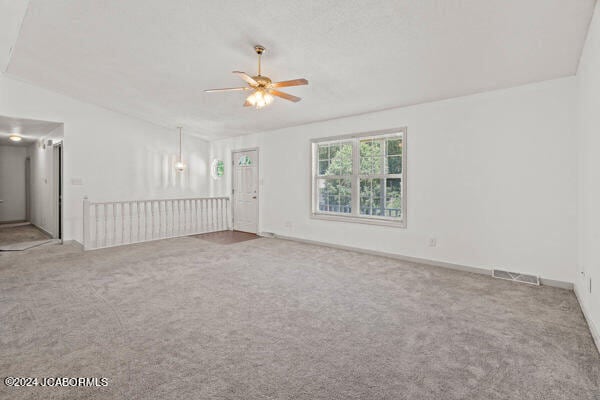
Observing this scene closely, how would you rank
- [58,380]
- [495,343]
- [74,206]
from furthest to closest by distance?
1. [74,206]
2. [495,343]
3. [58,380]

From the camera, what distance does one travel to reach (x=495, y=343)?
2.17m

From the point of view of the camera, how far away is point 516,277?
11.8 feet

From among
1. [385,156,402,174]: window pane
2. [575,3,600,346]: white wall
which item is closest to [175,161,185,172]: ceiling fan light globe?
[385,156,402,174]: window pane

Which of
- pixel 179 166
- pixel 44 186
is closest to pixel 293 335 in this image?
pixel 179 166

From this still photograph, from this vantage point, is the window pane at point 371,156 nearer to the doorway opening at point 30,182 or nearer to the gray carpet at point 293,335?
the gray carpet at point 293,335

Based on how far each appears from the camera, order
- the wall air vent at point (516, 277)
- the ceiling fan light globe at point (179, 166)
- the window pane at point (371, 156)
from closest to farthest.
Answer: the wall air vent at point (516, 277) → the window pane at point (371, 156) → the ceiling fan light globe at point (179, 166)

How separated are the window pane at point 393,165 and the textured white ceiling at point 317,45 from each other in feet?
2.98

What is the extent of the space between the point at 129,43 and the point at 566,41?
483cm

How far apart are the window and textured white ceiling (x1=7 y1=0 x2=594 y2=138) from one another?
0.70 m

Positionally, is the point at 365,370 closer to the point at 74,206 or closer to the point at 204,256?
the point at 204,256

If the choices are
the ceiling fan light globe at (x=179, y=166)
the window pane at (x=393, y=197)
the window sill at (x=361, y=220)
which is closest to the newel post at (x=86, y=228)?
the ceiling fan light globe at (x=179, y=166)

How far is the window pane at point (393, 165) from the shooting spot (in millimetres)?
4734

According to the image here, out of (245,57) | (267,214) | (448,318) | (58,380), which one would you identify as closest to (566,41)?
(448,318)

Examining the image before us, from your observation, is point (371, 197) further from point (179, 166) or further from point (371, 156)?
point (179, 166)
